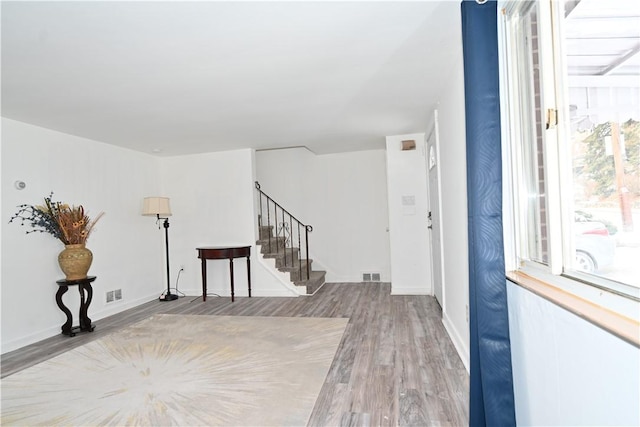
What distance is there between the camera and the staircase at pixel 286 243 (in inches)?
207

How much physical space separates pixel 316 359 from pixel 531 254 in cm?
185

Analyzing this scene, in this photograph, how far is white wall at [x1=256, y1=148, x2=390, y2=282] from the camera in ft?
19.4

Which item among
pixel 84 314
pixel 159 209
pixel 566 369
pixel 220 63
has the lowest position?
pixel 84 314

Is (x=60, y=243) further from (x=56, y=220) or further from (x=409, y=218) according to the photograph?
(x=409, y=218)

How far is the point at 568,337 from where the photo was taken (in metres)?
1.11

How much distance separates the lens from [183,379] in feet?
8.10

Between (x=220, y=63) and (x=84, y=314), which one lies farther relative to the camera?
(x=84, y=314)

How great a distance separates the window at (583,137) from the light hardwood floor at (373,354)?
44.4 inches

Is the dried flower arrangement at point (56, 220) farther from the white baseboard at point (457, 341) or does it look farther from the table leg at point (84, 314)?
the white baseboard at point (457, 341)

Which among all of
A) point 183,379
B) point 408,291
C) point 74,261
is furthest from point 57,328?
point 408,291

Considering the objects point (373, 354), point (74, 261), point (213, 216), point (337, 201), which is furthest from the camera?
point (337, 201)

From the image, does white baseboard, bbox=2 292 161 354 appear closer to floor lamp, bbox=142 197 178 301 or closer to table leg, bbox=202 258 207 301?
floor lamp, bbox=142 197 178 301

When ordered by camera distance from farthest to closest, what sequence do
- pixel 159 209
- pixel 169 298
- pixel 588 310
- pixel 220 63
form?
pixel 169 298 < pixel 159 209 < pixel 220 63 < pixel 588 310

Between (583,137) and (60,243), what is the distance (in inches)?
190
